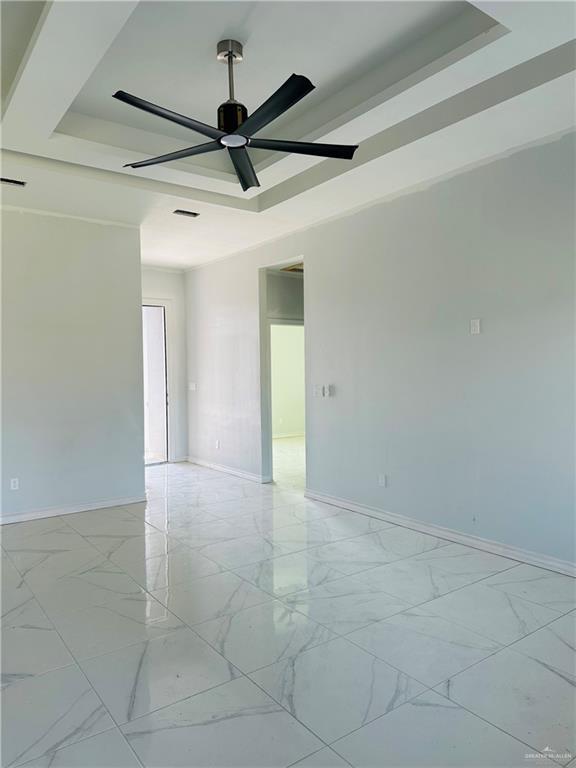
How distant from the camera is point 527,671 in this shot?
2307 mm

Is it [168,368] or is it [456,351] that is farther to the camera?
[168,368]

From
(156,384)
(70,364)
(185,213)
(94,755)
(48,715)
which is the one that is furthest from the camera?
(156,384)

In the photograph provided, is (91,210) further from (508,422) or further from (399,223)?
(508,422)

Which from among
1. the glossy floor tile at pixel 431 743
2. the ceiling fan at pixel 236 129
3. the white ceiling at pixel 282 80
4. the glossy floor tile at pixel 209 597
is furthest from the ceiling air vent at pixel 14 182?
the glossy floor tile at pixel 431 743

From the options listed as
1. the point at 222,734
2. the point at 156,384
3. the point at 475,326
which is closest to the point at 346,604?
the point at 222,734

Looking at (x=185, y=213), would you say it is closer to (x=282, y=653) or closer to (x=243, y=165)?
(x=243, y=165)

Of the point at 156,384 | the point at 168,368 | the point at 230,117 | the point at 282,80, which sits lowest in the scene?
the point at 156,384

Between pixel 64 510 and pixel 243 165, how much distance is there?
3.74 m

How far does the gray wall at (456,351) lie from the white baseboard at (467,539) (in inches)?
2.1

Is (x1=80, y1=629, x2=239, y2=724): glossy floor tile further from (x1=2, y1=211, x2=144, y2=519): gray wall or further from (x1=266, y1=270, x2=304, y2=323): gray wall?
(x1=266, y1=270, x2=304, y2=323): gray wall

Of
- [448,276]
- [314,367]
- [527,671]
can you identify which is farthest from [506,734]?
[314,367]

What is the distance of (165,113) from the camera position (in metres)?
2.38

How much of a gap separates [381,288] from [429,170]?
1.08 m

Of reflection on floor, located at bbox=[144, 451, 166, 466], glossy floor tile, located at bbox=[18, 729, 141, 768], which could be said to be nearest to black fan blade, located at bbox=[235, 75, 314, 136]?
glossy floor tile, located at bbox=[18, 729, 141, 768]
